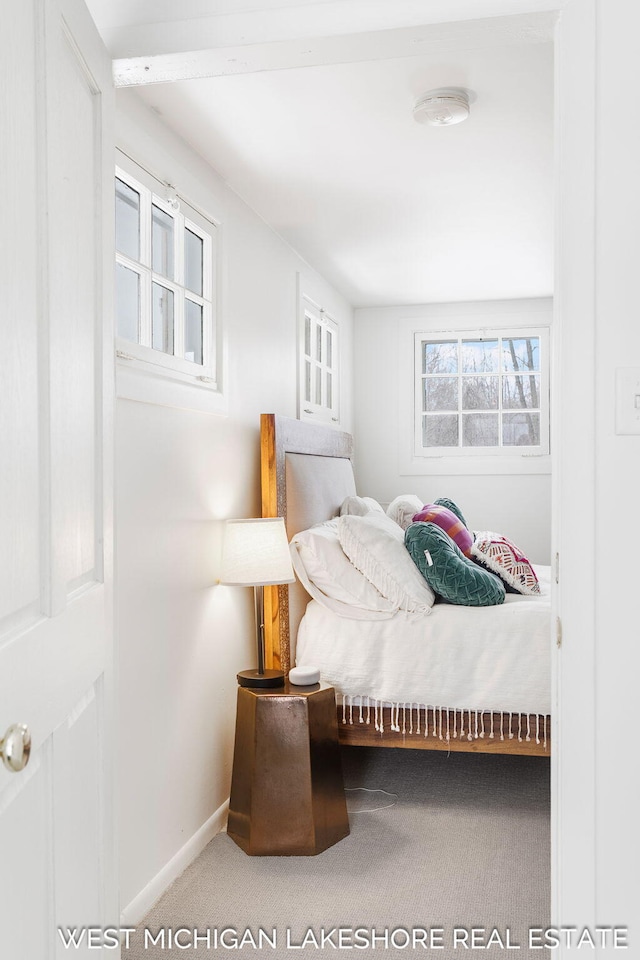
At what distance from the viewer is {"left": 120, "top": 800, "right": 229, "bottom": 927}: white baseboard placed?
2195 millimetres

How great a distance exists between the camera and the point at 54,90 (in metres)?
1.19

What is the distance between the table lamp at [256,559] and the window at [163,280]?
548mm

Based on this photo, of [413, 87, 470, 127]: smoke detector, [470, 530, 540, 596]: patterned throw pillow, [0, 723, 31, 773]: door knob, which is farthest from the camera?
[470, 530, 540, 596]: patterned throw pillow

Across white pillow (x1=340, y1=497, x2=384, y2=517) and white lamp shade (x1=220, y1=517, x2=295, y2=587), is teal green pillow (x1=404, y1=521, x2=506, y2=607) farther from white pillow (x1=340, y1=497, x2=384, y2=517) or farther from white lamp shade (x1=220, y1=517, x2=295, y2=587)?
white pillow (x1=340, y1=497, x2=384, y2=517)

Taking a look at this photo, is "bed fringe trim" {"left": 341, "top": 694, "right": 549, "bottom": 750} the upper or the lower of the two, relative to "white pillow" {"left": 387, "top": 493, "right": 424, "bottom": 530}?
lower

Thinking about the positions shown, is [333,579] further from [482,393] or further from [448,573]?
[482,393]

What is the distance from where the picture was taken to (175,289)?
2.64 metres

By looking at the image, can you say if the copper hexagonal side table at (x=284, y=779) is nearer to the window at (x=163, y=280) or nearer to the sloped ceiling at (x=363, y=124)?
the window at (x=163, y=280)

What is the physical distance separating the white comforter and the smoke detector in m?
1.71

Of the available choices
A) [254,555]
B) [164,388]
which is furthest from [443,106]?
[254,555]

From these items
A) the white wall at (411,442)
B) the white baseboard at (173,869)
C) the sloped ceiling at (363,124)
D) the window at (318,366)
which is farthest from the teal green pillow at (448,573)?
the white wall at (411,442)

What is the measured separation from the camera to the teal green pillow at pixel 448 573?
10.0ft

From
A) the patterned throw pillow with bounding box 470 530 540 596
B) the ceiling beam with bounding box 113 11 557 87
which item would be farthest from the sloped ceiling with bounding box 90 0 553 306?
the patterned throw pillow with bounding box 470 530 540 596

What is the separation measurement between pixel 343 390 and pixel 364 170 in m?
2.37
